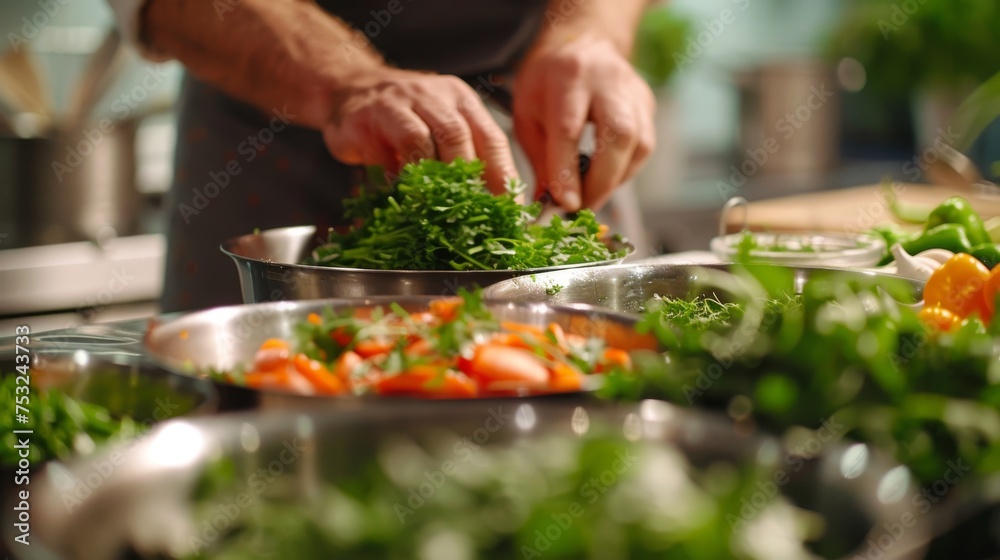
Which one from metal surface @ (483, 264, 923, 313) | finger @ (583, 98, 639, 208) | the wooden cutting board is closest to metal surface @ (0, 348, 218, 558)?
metal surface @ (483, 264, 923, 313)

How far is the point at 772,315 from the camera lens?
841 millimetres

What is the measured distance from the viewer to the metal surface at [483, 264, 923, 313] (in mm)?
1179

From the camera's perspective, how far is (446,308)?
952 mm

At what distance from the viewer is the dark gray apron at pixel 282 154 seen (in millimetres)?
1993

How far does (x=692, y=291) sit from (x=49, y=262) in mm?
2011

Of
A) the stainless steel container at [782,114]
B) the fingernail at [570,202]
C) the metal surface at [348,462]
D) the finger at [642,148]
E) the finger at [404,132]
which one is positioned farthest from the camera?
the stainless steel container at [782,114]

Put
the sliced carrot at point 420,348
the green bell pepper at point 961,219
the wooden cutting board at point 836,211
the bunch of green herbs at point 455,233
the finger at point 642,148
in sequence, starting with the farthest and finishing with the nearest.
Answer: the wooden cutting board at point 836,211
the green bell pepper at point 961,219
the finger at point 642,148
the bunch of green herbs at point 455,233
the sliced carrot at point 420,348

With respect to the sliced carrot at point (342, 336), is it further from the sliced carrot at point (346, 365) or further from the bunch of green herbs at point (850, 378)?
the bunch of green herbs at point (850, 378)

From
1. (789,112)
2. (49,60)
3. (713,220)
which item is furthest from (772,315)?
(789,112)

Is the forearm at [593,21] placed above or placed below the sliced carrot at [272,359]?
above

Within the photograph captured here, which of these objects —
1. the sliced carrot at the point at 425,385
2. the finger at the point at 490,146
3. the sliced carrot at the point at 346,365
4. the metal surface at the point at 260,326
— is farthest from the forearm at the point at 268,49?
the sliced carrot at the point at 425,385

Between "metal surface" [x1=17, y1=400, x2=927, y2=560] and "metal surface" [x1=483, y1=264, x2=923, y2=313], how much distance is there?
1.66 ft

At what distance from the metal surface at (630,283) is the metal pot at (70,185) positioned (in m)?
1.88

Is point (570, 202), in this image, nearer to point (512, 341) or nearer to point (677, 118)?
point (512, 341)
